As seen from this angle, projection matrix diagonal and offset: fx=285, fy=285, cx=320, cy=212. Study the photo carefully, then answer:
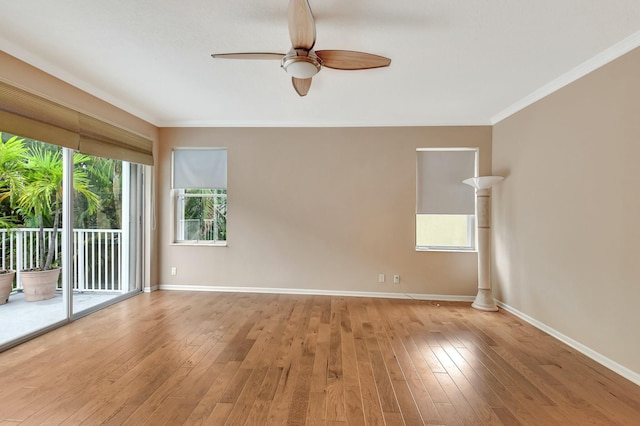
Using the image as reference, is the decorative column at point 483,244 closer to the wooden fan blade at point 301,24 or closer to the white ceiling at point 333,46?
the white ceiling at point 333,46

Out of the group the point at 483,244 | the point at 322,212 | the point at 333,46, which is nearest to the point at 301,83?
the point at 333,46

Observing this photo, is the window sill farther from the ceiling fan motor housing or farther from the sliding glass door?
the sliding glass door

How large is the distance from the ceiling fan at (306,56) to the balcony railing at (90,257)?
2985 mm

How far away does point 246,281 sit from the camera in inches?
172

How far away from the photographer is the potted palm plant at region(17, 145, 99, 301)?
112 inches

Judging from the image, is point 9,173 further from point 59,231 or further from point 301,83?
point 301,83

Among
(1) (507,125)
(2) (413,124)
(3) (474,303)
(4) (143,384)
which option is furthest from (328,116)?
(4) (143,384)

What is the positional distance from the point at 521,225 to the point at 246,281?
379cm

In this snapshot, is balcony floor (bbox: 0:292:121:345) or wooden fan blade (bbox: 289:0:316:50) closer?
wooden fan blade (bbox: 289:0:316:50)

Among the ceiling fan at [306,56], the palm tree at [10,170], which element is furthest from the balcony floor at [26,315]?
the ceiling fan at [306,56]

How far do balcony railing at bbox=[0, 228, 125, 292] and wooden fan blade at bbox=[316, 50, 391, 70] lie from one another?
3438 mm

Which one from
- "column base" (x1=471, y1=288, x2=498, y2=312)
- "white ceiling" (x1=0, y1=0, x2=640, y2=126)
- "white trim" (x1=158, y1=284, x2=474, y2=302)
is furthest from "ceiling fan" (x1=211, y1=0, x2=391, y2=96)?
"column base" (x1=471, y1=288, x2=498, y2=312)

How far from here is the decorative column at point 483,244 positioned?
3.75 meters

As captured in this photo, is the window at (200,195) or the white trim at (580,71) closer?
the white trim at (580,71)
